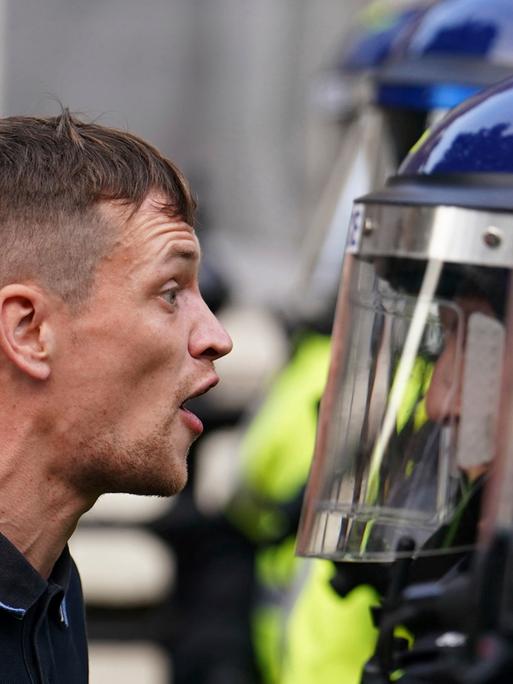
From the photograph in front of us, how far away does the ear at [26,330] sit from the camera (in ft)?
7.85

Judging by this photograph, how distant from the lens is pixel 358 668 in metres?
3.12

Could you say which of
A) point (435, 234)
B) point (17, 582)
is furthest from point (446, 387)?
point (17, 582)

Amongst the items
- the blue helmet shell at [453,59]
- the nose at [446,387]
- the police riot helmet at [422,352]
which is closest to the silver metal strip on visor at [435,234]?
the police riot helmet at [422,352]

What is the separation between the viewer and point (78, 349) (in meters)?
2.44

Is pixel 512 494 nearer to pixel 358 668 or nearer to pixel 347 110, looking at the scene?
pixel 358 668

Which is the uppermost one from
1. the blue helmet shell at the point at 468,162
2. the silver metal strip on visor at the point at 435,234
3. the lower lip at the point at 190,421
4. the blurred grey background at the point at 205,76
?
the blurred grey background at the point at 205,76

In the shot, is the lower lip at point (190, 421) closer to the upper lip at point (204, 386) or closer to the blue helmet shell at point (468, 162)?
the upper lip at point (204, 386)

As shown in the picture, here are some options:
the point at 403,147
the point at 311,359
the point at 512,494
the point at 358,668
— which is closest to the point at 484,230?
the point at 512,494

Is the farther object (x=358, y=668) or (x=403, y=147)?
(x=403, y=147)

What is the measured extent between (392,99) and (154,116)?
4465 mm

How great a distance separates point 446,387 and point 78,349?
55cm

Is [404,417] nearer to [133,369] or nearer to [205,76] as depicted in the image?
[133,369]

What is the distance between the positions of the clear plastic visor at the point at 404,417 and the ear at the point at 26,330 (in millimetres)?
517

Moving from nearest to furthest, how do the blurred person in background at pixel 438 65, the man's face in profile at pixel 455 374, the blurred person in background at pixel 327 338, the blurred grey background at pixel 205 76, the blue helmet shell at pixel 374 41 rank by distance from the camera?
the man's face in profile at pixel 455 374
the blurred person in background at pixel 327 338
the blurred person in background at pixel 438 65
the blue helmet shell at pixel 374 41
the blurred grey background at pixel 205 76
